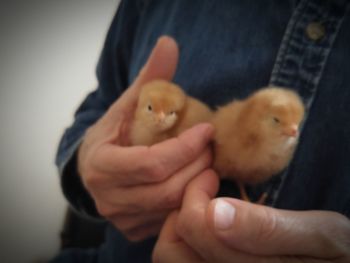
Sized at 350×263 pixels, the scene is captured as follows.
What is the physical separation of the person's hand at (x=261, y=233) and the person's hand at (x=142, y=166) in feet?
0.31

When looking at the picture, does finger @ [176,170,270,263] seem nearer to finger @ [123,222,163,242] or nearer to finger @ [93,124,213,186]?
finger @ [93,124,213,186]

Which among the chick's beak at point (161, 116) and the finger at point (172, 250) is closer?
the finger at point (172, 250)

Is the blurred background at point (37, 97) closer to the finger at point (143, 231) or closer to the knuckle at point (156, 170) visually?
the finger at point (143, 231)

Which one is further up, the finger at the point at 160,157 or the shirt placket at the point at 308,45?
the shirt placket at the point at 308,45

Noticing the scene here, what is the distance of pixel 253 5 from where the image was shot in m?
0.67

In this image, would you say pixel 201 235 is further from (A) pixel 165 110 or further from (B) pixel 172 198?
(A) pixel 165 110

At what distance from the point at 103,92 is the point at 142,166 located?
508 millimetres

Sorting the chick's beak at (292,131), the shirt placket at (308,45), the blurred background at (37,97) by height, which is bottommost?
the blurred background at (37,97)

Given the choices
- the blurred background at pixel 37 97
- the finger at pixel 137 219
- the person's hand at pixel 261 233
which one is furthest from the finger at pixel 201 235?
the blurred background at pixel 37 97

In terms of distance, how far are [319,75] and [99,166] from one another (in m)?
0.41

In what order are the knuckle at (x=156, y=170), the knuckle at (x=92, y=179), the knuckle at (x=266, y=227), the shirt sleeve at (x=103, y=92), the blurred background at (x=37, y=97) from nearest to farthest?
the knuckle at (x=266, y=227) < the knuckle at (x=156, y=170) < the knuckle at (x=92, y=179) < the shirt sleeve at (x=103, y=92) < the blurred background at (x=37, y=97)

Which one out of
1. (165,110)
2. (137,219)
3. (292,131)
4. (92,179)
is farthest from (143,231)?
(292,131)

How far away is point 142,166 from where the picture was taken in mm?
576

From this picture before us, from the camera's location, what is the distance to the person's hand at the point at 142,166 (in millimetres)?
580
